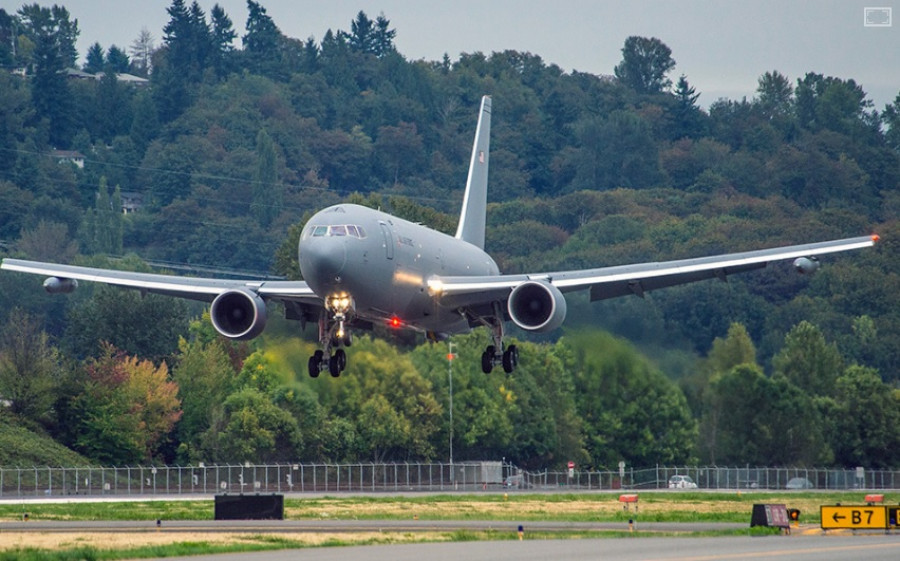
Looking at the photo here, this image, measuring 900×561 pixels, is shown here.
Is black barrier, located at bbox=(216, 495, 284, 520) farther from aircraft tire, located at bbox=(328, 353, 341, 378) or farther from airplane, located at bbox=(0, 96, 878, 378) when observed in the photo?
airplane, located at bbox=(0, 96, 878, 378)

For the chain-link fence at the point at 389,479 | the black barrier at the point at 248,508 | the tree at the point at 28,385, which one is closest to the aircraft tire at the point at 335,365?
the black barrier at the point at 248,508

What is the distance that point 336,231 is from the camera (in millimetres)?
56938

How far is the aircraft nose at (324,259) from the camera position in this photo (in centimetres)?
5600

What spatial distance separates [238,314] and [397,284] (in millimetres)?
6097

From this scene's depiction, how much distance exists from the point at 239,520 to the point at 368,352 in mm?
31982

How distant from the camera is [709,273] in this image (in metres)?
64.8

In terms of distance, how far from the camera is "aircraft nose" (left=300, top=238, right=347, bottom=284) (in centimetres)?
5600

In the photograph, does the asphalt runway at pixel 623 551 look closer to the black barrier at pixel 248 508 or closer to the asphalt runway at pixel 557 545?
the asphalt runway at pixel 557 545

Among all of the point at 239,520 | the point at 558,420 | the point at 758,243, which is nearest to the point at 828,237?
the point at 758,243

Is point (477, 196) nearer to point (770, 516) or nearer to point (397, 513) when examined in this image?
point (397, 513)

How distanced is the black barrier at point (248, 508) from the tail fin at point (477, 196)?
53.2 feet

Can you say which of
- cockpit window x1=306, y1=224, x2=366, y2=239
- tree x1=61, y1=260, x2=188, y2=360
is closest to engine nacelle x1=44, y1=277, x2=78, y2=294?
cockpit window x1=306, y1=224, x2=366, y2=239

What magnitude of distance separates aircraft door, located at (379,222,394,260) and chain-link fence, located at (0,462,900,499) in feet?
112

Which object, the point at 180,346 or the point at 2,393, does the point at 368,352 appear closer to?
the point at 2,393
